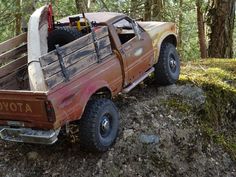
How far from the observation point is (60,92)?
5.46 meters

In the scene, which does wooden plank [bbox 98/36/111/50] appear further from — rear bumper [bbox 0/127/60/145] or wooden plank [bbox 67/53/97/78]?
rear bumper [bbox 0/127/60/145]

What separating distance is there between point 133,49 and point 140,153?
1.79 meters

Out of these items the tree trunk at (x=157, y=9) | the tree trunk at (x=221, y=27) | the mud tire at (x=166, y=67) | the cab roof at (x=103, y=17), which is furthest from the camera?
the tree trunk at (x=157, y=9)

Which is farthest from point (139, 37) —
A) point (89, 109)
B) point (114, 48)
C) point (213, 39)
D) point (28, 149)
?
point (213, 39)

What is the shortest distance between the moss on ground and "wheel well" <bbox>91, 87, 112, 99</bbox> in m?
1.98

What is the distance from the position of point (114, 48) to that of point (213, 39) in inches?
250

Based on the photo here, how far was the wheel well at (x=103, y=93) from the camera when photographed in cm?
639

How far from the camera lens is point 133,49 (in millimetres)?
7199

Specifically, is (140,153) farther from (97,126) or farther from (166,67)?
(166,67)

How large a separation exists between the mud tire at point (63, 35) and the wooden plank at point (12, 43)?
0.70m

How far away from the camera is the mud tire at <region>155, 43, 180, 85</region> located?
8102mm

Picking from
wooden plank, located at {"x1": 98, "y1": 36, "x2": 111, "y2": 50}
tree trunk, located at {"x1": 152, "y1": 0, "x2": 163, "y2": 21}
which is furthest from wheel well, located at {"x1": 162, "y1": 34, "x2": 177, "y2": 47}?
tree trunk, located at {"x1": 152, "y1": 0, "x2": 163, "y2": 21}

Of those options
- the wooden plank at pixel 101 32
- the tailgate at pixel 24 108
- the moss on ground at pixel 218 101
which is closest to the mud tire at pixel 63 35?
the wooden plank at pixel 101 32

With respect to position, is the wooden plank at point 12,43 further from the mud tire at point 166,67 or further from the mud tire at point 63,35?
the mud tire at point 166,67
